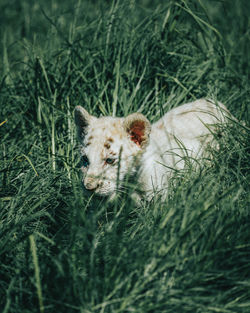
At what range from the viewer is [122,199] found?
3086 millimetres

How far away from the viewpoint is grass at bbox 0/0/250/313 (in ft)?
7.60

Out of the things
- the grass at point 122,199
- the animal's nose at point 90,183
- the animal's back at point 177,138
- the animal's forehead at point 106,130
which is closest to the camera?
the grass at point 122,199

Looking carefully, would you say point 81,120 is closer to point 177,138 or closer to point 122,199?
point 122,199

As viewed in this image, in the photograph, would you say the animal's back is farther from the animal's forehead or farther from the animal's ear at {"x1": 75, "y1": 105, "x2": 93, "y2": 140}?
the animal's ear at {"x1": 75, "y1": 105, "x2": 93, "y2": 140}

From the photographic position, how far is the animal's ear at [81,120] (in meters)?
3.33

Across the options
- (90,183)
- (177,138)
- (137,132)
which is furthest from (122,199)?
(177,138)

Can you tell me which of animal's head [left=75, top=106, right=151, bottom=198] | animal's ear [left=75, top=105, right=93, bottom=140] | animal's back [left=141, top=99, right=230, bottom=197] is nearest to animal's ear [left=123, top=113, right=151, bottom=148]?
animal's head [left=75, top=106, right=151, bottom=198]

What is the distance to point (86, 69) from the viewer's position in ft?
15.0

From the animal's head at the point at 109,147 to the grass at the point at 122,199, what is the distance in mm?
180

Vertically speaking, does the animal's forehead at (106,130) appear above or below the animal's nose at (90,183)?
above

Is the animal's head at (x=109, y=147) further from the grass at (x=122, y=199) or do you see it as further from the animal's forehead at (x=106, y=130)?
the grass at (x=122, y=199)

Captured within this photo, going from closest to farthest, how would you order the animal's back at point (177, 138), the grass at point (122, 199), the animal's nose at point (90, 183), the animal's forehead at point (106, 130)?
the grass at point (122, 199) < the animal's nose at point (90, 183) < the animal's forehead at point (106, 130) < the animal's back at point (177, 138)

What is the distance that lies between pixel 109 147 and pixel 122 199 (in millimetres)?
429

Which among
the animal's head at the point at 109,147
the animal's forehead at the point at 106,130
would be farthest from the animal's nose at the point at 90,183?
the animal's forehead at the point at 106,130
